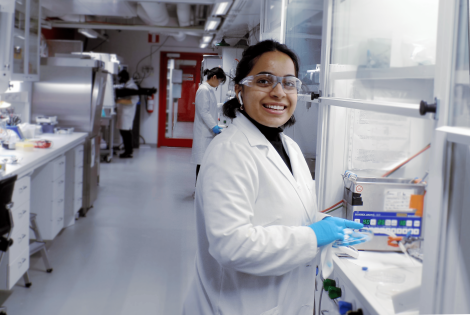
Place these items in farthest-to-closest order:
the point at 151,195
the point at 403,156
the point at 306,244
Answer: the point at 151,195
the point at 403,156
the point at 306,244

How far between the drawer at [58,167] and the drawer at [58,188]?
Answer: 0.04 meters

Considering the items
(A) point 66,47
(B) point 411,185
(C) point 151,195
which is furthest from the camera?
(A) point 66,47

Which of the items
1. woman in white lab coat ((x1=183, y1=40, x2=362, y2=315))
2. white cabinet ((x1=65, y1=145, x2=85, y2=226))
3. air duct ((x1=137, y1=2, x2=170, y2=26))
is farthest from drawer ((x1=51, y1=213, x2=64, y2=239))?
air duct ((x1=137, y1=2, x2=170, y2=26))

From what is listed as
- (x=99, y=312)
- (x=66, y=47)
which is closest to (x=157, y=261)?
(x=99, y=312)

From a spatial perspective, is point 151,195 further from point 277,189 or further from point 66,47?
point 277,189

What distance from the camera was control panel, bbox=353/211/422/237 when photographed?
161 cm

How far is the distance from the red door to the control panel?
306 inches

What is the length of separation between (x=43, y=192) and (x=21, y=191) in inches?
31.6

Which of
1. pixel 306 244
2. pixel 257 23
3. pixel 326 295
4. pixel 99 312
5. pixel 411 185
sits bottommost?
pixel 99 312

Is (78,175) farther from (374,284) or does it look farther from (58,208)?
(374,284)

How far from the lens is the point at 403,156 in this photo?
71.1 inches

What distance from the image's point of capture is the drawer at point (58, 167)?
3.62m

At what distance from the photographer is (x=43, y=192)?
358 cm

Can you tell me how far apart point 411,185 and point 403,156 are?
0.21 metres
